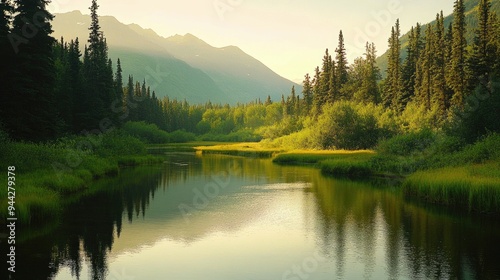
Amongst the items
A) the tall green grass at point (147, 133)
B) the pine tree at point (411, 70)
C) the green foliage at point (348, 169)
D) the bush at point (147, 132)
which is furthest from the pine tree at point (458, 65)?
the bush at point (147, 132)

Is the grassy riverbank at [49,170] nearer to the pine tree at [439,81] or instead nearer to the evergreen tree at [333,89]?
the pine tree at [439,81]

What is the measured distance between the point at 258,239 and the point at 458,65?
62.7 metres

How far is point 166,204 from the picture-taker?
37562 mm

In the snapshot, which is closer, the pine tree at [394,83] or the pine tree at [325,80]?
the pine tree at [394,83]

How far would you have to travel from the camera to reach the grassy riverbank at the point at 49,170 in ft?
91.3

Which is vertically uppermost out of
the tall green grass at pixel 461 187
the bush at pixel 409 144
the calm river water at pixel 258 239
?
the bush at pixel 409 144

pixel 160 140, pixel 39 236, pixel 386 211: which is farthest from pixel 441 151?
pixel 160 140

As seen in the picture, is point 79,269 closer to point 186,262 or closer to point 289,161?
point 186,262

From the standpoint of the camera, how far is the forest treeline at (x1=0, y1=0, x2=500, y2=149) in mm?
46719

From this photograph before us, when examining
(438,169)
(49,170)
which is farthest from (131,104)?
(438,169)

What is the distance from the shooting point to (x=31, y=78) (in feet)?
155

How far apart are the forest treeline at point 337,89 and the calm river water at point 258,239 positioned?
13.4 metres

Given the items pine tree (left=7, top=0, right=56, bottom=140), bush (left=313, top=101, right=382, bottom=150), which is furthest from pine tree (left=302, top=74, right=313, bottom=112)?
pine tree (left=7, top=0, right=56, bottom=140)

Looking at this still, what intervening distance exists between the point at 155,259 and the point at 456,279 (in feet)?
43.3
